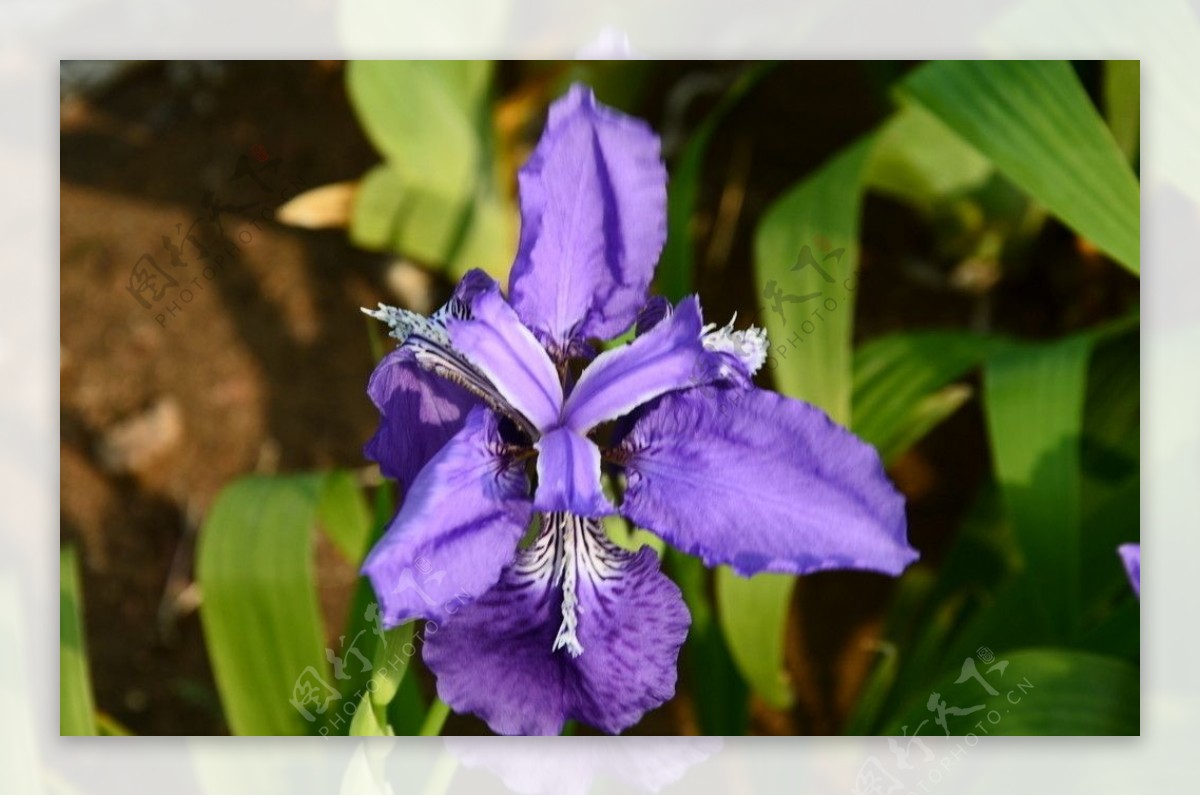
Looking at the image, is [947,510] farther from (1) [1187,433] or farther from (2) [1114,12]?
(2) [1114,12]

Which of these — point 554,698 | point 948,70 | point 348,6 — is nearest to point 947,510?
point 948,70

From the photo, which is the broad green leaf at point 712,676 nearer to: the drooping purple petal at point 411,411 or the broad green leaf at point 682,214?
the broad green leaf at point 682,214

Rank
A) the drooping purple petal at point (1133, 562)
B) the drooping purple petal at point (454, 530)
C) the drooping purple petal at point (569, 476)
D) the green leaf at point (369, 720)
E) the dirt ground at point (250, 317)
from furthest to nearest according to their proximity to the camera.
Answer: the dirt ground at point (250, 317) < the drooping purple petal at point (1133, 562) < the green leaf at point (369, 720) < the drooping purple petal at point (569, 476) < the drooping purple petal at point (454, 530)

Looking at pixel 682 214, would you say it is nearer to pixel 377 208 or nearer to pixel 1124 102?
pixel 377 208

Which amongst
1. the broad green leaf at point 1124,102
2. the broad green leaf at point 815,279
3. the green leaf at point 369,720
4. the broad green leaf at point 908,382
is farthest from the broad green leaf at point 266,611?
the broad green leaf at point 1124,102

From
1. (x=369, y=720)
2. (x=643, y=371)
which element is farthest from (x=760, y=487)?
(x=369, y=720)

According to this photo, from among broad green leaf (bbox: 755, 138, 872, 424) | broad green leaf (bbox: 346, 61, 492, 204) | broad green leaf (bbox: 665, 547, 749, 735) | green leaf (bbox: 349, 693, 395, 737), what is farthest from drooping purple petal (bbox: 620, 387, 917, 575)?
broad green leaf (bbox: 346, 61, 492, 204)
